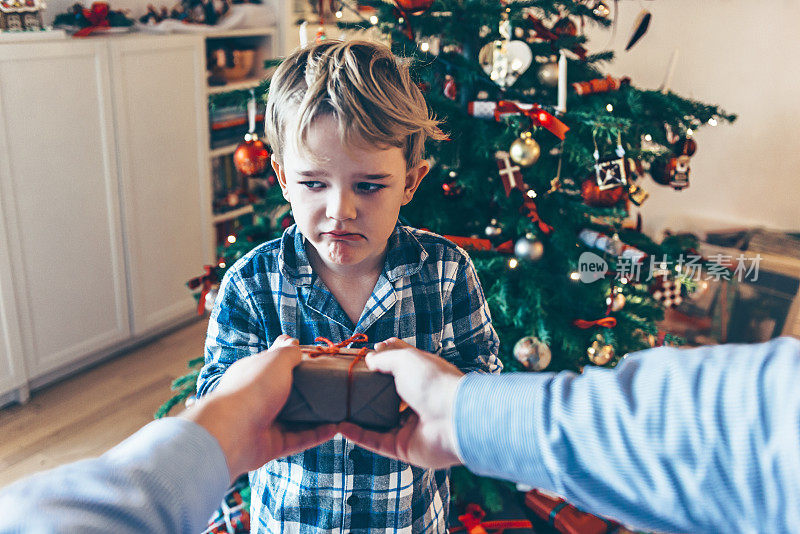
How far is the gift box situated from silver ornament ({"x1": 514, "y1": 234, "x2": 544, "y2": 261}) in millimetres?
767

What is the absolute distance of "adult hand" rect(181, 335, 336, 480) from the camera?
24.6 inches

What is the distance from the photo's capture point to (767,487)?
0.50 m

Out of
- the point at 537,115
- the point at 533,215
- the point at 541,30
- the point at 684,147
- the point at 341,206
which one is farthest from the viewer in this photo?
the point at 684,147

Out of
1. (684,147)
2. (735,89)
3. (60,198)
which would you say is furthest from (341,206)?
(735,89)

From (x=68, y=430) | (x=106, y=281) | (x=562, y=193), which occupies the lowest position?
(x=68, y=430)

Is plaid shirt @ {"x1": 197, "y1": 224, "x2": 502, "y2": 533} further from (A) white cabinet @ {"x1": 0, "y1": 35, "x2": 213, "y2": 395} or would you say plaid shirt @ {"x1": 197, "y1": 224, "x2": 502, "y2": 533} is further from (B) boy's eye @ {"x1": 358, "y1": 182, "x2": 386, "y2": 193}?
(A) white cabinet @ {"x1": 0, "y1": 35, "x2": 213, "y2": 395}

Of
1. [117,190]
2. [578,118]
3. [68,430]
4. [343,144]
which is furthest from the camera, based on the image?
[117,190]

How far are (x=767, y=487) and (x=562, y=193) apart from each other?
117 cm

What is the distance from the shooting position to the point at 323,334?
911 mm

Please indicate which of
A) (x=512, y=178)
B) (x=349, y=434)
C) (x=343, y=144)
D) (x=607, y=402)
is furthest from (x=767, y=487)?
(x=512, y=178)

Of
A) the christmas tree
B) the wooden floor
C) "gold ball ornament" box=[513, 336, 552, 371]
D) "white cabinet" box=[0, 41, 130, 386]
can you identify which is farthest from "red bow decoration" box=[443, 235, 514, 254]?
"white cabinet" box=[0, 41, 130, 386]

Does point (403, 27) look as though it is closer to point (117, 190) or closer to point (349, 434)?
point (349, 434)

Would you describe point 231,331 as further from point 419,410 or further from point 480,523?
point 480,523
